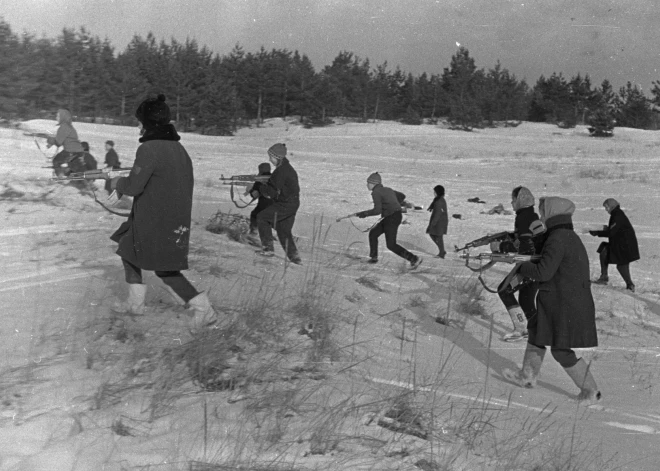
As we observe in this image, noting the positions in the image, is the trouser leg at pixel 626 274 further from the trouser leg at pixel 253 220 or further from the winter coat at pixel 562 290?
the winter coat at pixel 562 290

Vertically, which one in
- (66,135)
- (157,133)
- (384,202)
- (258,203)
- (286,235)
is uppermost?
(157,133)

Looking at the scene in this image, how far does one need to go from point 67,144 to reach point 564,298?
32.1 feet

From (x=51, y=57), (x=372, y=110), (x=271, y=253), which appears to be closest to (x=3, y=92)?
(x=51, y=57)

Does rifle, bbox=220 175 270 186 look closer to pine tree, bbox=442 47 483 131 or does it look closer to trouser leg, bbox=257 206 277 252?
trouser leg, bbox=257 206 277 252

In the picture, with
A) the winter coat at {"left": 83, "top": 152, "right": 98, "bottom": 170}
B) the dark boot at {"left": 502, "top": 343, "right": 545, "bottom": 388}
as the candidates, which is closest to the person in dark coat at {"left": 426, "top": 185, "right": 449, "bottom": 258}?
the winter coat at {"left": 83, "top": 152, "right": 98, "bottom": 170}

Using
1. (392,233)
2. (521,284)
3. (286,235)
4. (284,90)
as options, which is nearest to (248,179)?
(286,235)

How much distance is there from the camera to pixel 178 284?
5.29m

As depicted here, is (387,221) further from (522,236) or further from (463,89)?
(463,89)

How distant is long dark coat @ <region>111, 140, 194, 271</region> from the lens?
5094 mm

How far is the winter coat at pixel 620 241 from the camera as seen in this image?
40.7ft

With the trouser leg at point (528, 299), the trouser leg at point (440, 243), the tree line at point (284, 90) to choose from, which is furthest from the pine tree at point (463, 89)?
the trouser leg at point (528, 299)

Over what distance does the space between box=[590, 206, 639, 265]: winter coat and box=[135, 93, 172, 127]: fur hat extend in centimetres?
939

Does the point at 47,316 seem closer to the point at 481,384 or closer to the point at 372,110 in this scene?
the point at 481,384

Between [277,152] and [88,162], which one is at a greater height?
[277,152]
